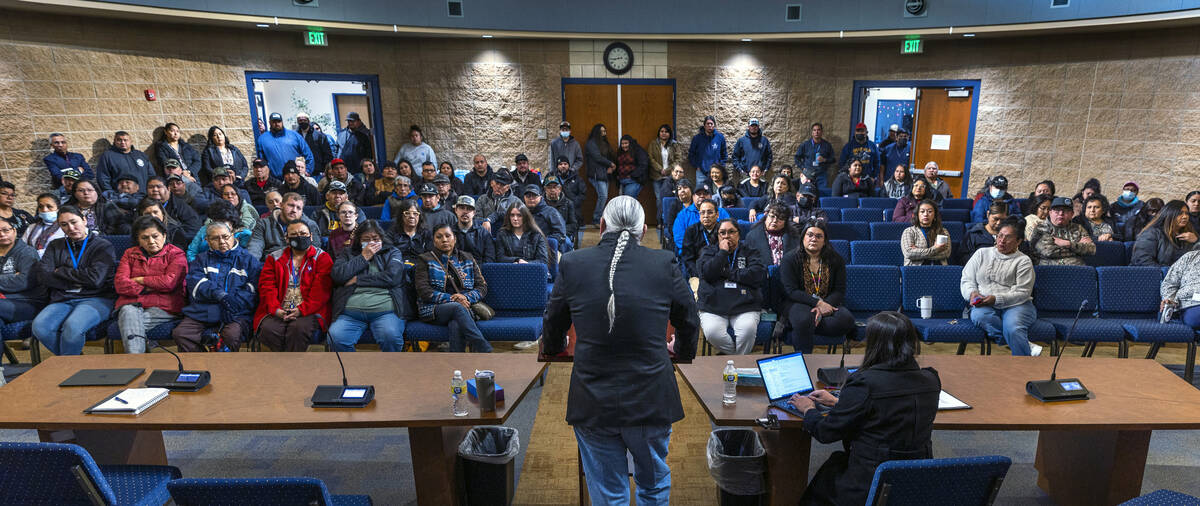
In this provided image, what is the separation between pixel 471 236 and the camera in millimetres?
5457

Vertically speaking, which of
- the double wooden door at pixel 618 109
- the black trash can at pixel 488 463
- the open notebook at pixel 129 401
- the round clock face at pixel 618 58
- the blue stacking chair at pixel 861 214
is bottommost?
the black trash can at pixel 488 463

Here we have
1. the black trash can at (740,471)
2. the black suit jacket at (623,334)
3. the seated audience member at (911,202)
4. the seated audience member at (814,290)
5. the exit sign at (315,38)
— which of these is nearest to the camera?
the black suit jacket at (623,334)

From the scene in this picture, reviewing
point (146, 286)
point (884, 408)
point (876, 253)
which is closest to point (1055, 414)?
point (884, 408)

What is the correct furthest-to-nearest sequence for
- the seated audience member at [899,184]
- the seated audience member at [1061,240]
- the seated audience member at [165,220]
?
the seated audience member at [899,184]
the seated audience member at [165,220]
the seated audience member at [1061,240]

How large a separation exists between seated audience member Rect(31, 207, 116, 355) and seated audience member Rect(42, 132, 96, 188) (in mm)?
3066

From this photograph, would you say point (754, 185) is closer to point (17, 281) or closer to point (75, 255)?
point (75, 255)

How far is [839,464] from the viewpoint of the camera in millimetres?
2627

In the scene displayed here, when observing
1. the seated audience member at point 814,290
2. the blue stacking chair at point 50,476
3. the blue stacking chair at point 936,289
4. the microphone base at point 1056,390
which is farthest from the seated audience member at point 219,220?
the microphone base at point 1056,390

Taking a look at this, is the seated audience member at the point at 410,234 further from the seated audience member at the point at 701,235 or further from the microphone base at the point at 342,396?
the microphone base at the point at 342,396

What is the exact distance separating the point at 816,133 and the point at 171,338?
8694 mm

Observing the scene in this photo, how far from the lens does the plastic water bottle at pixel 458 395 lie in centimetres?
281

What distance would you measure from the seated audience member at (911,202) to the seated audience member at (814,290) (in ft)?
7.91

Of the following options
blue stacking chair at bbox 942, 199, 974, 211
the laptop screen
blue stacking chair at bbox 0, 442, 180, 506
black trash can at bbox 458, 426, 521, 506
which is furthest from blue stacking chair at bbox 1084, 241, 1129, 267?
blue stacking chair at bbox 0, 442, 180, 506

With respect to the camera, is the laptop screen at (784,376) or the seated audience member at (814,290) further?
the seated audience member at (814,290)
